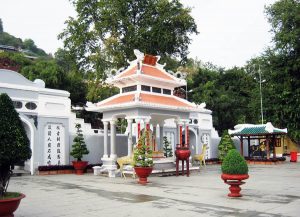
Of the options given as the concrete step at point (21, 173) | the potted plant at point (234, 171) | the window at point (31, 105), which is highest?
the window at point (31, 105)

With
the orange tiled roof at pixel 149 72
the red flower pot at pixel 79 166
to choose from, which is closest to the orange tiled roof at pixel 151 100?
the orange tiled roof at pixel 149 72

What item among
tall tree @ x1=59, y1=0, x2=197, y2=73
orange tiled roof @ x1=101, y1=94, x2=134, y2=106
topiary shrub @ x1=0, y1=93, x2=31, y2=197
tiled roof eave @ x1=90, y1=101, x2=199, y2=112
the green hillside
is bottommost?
topiary shrub @ x1=0, y1=93, x2=31, y2=197

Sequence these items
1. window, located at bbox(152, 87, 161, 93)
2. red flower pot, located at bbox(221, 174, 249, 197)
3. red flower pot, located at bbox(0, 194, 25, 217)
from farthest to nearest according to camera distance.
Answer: window, located at bbox(152, 87, 161, 93) → red flower pot, located at bbox(221, 174, 249, 197) → red flower pot, located at bbox(0, 194, 25, 217)

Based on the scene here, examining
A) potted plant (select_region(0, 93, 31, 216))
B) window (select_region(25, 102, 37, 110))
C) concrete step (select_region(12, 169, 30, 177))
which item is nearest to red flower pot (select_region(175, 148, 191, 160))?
concrete step (select_region(12, 169, 30, 177))

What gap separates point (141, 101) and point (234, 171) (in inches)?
268

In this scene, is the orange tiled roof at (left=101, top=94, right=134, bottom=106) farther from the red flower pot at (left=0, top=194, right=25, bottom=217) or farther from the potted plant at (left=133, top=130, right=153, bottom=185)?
the red flower pot at (left=0, top=194, right=25, bottom=217)

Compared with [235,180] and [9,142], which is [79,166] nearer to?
[235,180]

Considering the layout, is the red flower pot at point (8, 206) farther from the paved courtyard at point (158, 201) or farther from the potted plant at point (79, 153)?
the potted plant at point (79, 153)

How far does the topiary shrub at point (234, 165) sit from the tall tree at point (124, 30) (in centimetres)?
1539

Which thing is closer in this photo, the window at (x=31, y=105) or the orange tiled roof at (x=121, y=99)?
the orange tiled roof at (x=121, y=99)

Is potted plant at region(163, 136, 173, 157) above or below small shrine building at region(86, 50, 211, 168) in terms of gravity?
below

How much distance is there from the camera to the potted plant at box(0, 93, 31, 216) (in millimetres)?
5863

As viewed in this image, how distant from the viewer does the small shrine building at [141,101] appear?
49.0 feet

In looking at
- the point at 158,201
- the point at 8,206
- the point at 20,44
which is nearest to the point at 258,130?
the point at 158,201
